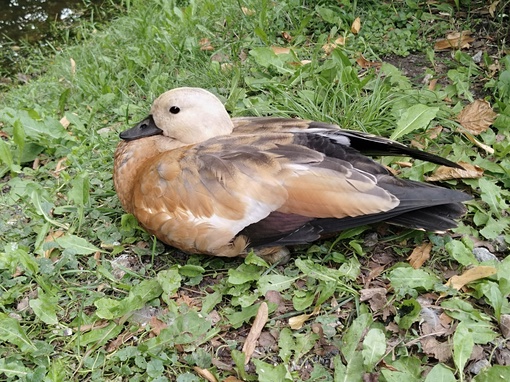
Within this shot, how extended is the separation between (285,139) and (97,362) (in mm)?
1377

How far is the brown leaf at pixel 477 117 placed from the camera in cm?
351

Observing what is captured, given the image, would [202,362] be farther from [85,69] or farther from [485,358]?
[85,69]

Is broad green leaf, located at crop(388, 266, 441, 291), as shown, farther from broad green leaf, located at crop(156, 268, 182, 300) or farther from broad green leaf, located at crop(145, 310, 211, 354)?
broad green leaf, located at crop(156, 268, 182, 300)

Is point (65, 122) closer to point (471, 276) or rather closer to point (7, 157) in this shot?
point (7, 157)

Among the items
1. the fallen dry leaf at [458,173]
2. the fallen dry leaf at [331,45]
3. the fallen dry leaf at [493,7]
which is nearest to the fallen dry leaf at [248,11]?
the fallen dry leaf at [331,45]

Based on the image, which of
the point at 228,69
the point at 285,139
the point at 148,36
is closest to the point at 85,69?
the point at 148,36

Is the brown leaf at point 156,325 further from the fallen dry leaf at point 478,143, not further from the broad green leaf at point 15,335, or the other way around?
the fallen dry leaf at point 478,143

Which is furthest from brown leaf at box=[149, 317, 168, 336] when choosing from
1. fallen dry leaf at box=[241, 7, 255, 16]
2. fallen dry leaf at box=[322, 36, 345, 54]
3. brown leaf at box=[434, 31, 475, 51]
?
fallen dry leaf at box=[241, 7, 255, 16]

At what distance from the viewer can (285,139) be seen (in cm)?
291

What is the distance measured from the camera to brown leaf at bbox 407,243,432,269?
2.78 m

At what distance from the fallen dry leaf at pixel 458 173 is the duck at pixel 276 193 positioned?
0.29 meters

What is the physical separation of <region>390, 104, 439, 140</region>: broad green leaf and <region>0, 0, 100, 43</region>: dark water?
18.0ft

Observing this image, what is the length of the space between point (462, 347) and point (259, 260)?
100 centimetres

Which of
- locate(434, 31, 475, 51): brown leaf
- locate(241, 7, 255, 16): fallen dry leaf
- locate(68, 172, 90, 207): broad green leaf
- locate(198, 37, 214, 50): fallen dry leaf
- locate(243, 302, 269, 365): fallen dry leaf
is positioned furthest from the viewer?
locate(241, 7, 255, 16): fallen dry leaf
